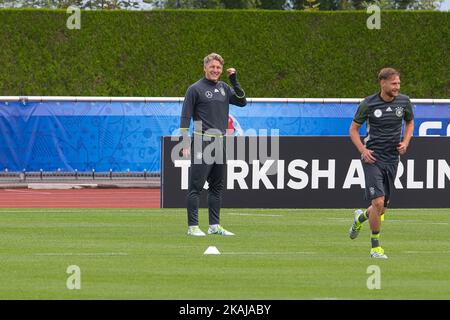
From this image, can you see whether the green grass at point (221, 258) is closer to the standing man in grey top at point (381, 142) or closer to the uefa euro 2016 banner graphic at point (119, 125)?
the standing man in grey top at point (381, 142)

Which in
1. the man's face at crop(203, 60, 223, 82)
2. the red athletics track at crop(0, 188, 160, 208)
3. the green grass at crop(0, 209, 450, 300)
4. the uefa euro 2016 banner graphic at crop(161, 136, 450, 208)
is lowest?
the green grass at crop(0, 209, 450, 300)

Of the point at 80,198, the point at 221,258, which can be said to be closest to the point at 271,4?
the point at 80,198

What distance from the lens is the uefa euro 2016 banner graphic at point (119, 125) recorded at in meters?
29.9

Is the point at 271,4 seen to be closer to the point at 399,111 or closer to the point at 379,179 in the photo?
the point at 399,111

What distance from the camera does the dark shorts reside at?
13508 millimetres

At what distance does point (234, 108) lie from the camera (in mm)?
30578

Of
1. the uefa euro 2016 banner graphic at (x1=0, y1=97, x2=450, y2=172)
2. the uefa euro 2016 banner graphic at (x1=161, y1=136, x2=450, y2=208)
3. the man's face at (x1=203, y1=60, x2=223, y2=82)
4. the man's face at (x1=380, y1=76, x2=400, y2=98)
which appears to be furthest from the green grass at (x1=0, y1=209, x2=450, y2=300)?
the uefa euro 2016 banner graphic at (x1=0, y1=97, x2=450, y2=172)

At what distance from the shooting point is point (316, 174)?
2164cm

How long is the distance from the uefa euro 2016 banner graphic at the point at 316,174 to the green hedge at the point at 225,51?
1419 cm

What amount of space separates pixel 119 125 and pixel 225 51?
21.5 feet

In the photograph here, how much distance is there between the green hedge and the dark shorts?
2212 centimetres

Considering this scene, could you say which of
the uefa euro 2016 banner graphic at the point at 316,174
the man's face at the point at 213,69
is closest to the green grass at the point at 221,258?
the uefa euro 2016 banner graphic at the point at 316,174

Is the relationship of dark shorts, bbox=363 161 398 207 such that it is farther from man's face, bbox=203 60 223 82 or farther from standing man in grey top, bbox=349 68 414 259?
man's face, bbox=203 60 223 82
